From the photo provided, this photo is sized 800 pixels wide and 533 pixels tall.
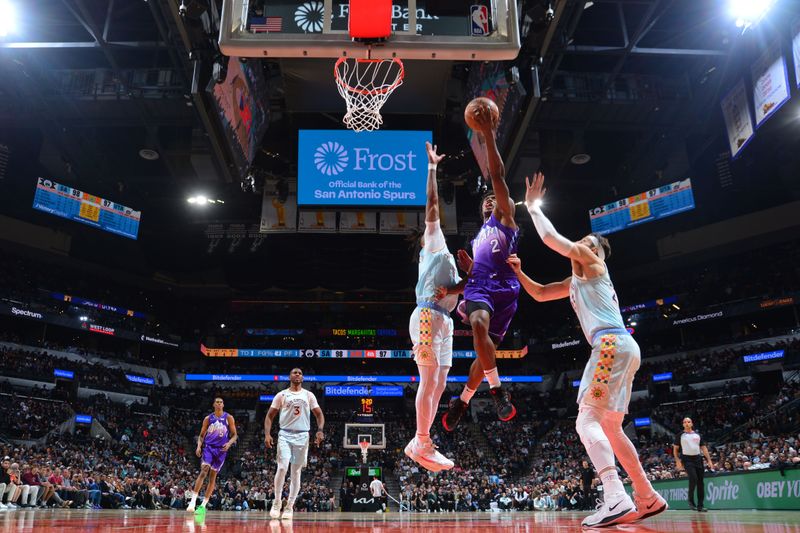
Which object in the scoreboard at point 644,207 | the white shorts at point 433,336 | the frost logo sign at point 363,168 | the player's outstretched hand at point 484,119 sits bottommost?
the white shorts at point 433,336

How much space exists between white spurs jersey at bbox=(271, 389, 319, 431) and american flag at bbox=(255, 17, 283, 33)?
190 inches

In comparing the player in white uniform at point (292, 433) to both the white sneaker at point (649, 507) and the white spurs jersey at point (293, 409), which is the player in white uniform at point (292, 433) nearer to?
the white spurs jersey at point (293, 409)

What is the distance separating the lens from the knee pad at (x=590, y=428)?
433cm

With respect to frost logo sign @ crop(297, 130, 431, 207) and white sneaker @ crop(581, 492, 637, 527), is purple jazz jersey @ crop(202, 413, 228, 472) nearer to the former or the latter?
frost logo sign @ crop(297, 130, 431, 207)

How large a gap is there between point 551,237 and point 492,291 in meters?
0.90

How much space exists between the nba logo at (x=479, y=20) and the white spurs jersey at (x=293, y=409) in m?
5.25

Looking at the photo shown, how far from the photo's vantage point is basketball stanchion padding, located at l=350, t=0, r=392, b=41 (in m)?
6.14

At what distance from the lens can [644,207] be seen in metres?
21.8

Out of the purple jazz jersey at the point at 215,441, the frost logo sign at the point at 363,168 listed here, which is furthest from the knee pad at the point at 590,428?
the frost logo sign at the point at 363,168

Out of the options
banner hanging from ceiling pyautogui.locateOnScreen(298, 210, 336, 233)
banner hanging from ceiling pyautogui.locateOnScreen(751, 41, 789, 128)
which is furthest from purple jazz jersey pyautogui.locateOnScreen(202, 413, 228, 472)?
banner hanging from ceiling pyautogui.locateOnScreen(751, 41, 789, 128)

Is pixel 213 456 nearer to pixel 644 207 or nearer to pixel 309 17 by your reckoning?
pixel 309 17

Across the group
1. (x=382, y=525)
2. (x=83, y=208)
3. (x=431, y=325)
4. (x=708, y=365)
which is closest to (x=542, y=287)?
(x=431, y=325)

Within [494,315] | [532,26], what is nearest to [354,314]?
[532,26]

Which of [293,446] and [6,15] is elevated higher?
[6,15]
